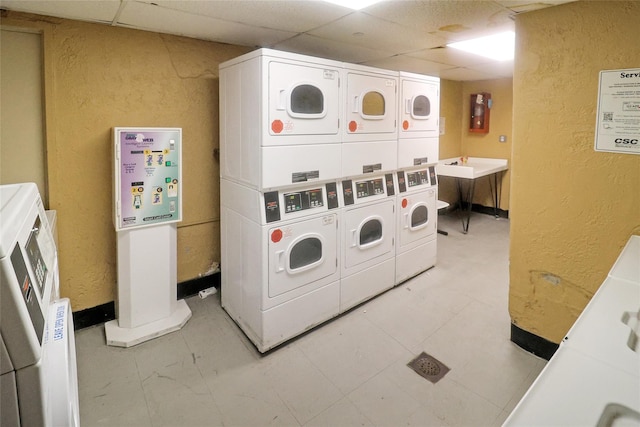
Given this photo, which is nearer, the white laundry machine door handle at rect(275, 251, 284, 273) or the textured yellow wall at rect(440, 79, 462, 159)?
the white laundry machine door handle at rect(275, 251, 284, 273)

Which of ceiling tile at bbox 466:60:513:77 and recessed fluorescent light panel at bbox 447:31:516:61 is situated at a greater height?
ceiling tile at bbox 466:60:513:77

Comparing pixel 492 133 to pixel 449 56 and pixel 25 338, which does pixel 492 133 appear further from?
pixel 25 338

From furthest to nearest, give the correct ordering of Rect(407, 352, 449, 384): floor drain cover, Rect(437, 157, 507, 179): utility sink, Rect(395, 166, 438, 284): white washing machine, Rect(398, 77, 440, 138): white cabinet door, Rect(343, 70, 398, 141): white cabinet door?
1. Rect(437, 157, 507, 179): utility sink
2. Rect(395, 166, 438, 284): white washing machine
3. Rect(398, 77, 440, 138): white cabinet door
4. Rect(343, 70, 398, 141): white cabinet door
5. Rect(407, 352, 449, 384): floor drain cover

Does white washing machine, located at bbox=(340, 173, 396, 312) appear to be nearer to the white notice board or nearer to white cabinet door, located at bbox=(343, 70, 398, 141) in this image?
white cabinet door, located at bbox=(343, 70, 398, 141)

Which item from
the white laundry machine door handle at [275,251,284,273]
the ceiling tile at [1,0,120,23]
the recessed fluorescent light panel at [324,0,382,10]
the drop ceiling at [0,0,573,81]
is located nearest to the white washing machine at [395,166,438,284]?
the drop ceiling at [0,0,573,81]

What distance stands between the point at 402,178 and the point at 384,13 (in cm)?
149

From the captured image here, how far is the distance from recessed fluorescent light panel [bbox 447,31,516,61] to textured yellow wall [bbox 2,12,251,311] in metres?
2.15

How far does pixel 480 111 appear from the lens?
580 cm

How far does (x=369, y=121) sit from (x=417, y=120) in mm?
709

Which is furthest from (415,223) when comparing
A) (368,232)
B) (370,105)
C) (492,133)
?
(492,133)

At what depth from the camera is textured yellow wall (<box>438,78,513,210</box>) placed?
5652 mm

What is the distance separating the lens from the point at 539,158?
7.63ft

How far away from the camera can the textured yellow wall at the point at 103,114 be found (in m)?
2.52

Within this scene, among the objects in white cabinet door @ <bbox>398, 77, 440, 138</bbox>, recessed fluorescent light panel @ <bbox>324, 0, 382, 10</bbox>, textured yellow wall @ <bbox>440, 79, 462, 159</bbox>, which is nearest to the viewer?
recessed fluorescent light panel @ <bbox>324, 0, 382, 10</bbox>
